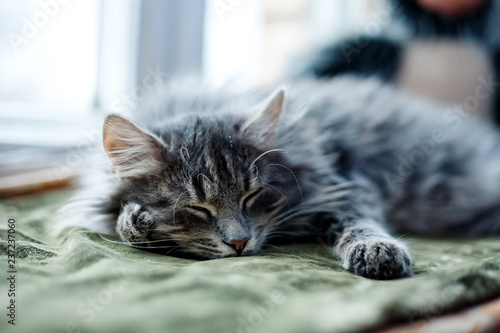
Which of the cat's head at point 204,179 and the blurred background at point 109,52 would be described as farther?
the blurred background at point 109,52

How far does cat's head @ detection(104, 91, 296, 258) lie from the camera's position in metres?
1.13

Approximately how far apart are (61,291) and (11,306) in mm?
80

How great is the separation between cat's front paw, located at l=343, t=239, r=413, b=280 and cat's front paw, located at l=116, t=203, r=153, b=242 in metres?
0.53

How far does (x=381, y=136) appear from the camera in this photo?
1716 mm

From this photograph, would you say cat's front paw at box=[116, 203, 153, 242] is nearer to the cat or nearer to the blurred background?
the cat

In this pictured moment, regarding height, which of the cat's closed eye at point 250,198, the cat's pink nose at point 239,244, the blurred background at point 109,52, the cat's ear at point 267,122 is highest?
the blurred background at point 109,52

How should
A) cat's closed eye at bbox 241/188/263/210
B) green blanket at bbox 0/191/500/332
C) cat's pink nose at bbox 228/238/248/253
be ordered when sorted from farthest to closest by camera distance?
cat's closed eye at bbox 241/188/263/210
cat's pink nose at bbox 228/238/248/253
green blanket at bbox 0/191/500/332

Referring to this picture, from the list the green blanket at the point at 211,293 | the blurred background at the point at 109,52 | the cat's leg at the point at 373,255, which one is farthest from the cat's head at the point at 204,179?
the blurred background at the point at 109,52

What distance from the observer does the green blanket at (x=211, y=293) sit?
643 millimetres

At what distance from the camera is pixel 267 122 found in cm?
134

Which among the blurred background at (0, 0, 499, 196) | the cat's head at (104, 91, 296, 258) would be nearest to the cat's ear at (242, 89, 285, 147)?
the cat's head at (104, 91, 296, 258)

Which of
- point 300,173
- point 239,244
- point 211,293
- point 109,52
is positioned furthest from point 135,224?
point 109,52

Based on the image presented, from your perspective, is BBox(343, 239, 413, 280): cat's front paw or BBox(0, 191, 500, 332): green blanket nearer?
BBox(0, 191, 500, 332): green blanket

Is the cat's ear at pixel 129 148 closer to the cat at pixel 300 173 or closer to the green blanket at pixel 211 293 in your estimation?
the cat at pixel 300 173
